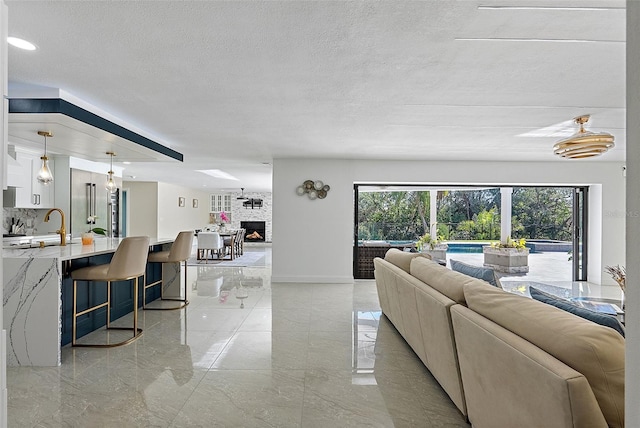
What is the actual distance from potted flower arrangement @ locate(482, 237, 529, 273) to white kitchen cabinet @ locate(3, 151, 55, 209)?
28.2 feet

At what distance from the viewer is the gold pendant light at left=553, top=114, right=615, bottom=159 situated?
3.50 metres

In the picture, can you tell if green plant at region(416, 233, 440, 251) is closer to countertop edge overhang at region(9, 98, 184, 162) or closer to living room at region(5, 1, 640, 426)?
living room at region(5, 1, 640, 426)

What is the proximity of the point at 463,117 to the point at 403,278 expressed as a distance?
1912 millimetres

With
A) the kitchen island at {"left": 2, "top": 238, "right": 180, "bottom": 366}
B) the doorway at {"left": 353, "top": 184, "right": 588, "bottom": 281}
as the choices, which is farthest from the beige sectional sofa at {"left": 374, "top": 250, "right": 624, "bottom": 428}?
the doorway at {"left": 353, "top": 184, "right": 588, "bottom": 281}

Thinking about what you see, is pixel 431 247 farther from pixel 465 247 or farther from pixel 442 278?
pixel 442 278

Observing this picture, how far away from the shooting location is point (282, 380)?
270 cm

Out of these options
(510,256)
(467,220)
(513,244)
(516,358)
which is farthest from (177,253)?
(513,244)

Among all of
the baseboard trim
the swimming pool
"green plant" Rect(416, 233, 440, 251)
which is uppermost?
"green plant" Rect(416, 233, 440, 251)

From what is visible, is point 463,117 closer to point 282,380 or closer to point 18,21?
point 282,380

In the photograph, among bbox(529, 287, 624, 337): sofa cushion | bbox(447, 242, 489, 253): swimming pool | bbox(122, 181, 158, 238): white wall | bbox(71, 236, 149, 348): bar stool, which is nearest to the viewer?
bbox(529, 287, 624, 337): sofa cushion

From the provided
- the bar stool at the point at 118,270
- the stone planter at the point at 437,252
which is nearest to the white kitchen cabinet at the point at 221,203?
the stone planter at the point at 437,252

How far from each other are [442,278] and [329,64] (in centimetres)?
169

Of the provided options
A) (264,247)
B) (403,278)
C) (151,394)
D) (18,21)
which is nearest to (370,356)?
(403,278)

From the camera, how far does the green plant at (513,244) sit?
7.85 meters
